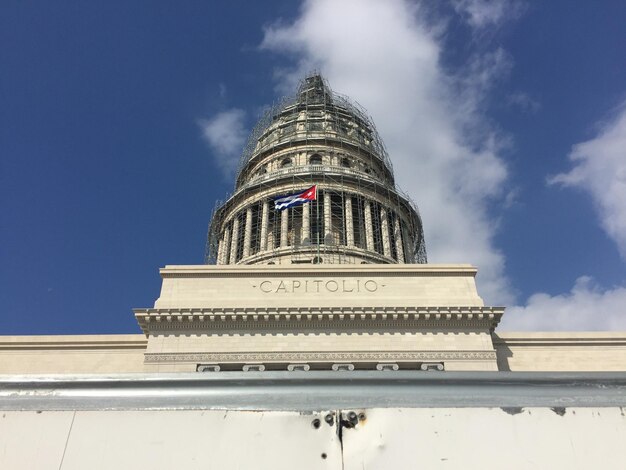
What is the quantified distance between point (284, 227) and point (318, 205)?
365cm

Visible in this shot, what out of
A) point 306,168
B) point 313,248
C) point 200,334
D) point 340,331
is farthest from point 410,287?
point 306,168

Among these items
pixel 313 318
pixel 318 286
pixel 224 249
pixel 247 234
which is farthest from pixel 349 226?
pixel 313 318

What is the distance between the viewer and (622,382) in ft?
7.27

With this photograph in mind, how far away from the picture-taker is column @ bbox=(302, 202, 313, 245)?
1557 inches

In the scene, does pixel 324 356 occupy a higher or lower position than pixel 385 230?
lower

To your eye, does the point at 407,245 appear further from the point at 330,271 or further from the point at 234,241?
the point at 330,271

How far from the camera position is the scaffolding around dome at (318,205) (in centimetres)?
4009

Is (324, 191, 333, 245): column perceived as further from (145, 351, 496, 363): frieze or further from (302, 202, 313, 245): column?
(145, 351, 496, 363): frieze

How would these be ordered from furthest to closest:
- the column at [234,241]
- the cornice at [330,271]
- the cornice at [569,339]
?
1. the column at [234,241]
2. the cornice at [330,271]
3. the cornice at [569,339]

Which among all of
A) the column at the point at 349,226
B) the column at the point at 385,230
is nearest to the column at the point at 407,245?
the column at the point at 385,230

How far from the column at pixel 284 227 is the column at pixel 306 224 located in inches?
55.0

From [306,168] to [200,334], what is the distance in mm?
24979

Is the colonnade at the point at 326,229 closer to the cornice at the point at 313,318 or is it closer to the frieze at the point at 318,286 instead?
the frieze at the point at 318,286

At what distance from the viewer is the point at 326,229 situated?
132 ft
